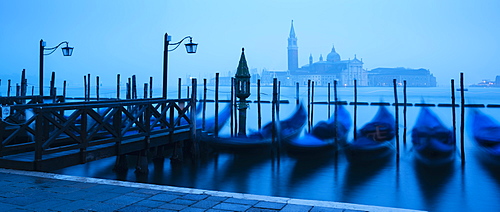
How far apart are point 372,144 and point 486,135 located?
2.79m

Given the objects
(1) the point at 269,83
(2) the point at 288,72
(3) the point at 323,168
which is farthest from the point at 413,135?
(2) the point at 288,72

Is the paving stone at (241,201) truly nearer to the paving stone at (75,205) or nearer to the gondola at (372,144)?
the paving stone at (75,205)

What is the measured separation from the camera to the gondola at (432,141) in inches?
379

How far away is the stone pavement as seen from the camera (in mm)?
3395

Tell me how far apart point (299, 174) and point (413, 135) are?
398 centimetres

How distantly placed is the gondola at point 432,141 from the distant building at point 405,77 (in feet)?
349

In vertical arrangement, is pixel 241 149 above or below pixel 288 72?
below

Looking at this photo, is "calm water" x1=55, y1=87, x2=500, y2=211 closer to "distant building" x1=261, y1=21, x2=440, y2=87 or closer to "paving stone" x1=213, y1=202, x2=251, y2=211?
"paving stone" x1=213, y1=202, x2=251, y2=211

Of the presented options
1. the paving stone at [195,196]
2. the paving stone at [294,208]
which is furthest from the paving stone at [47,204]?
the paving stone at [294,208]

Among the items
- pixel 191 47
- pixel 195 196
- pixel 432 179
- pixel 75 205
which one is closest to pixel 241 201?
pixel 195 196

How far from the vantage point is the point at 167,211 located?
3.33 metres

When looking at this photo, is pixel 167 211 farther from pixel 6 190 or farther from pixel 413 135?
pixel 413 135

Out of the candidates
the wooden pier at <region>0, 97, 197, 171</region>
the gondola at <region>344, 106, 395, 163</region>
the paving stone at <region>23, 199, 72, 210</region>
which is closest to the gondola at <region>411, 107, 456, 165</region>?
the gondola at <region>344, 106, 395, 163</region>

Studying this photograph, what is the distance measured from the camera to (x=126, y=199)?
3658mm
